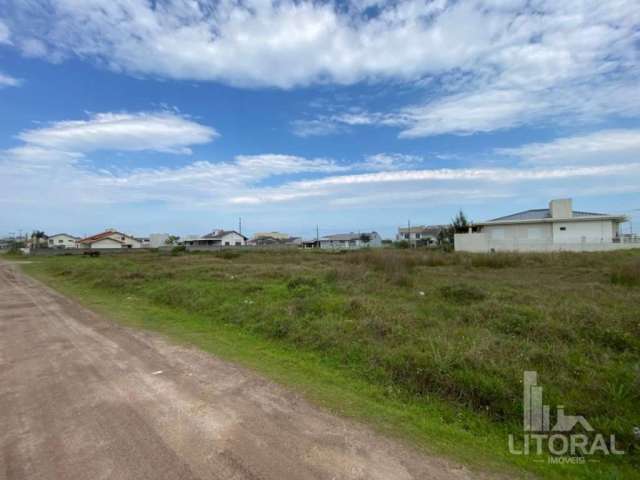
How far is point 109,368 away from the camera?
17.1 ft

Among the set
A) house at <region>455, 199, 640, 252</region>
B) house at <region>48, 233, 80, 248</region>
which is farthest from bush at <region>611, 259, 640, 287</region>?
house at <region>48, 233, 80, 248</region>

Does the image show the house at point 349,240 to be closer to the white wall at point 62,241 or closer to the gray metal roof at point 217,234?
the gray metal roof at point 217,234

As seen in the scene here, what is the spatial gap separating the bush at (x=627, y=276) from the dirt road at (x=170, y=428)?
11820mm

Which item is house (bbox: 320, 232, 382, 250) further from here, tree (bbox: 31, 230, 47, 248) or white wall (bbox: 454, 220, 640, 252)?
tree (bbox: 31, 230, 47, 248)

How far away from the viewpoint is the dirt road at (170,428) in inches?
110

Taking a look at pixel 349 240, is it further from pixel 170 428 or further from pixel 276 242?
pixel 170 428

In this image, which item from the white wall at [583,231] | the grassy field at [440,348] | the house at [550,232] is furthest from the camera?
the white wall at [583,231]

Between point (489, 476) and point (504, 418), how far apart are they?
1211mm

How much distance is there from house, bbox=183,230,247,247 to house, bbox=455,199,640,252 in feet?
209

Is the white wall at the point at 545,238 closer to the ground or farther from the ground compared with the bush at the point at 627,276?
farther from the ground

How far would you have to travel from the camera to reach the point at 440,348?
5.07 m

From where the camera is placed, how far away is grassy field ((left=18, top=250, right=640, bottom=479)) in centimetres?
353

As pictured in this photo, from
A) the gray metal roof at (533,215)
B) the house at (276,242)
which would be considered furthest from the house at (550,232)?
the house at (276,242)

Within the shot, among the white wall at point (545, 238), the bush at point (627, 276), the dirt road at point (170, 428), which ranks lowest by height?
the dirt road at point (170, 428)
